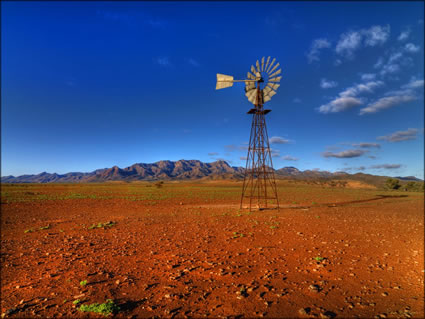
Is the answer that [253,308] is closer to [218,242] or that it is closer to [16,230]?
[218,242]

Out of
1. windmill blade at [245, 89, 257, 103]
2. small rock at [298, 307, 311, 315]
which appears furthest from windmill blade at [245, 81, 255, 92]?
small rock at [298, 307, 311, 315]

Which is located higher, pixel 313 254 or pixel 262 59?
pixel 262 59

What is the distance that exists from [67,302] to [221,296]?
14.9ft

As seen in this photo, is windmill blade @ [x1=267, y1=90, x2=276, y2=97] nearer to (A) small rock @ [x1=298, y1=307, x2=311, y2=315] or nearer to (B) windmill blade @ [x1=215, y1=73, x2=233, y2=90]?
Result: (B) windmill blade @ [x1=215, y1=73, x2=233, y2=90]

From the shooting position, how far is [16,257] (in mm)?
9984

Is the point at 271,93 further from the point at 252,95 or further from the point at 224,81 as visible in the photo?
the point at 224,81

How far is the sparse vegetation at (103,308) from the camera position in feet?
18.6

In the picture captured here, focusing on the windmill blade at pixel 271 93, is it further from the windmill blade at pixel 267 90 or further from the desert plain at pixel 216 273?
the desert plain at pixel 216 273

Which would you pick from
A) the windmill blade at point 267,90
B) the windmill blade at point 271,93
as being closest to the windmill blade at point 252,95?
the windmill blade at point 267,90

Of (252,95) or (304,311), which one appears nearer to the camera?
(304,311)

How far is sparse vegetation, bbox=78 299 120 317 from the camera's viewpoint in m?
5.66

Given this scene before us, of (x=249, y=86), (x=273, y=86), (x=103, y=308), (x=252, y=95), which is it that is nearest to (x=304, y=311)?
(x=103, y=308)

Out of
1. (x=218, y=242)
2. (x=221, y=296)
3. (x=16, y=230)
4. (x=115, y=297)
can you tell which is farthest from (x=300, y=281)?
(x=16, y=230)

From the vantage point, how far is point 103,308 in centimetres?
571
